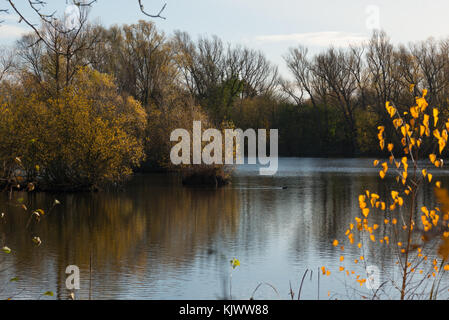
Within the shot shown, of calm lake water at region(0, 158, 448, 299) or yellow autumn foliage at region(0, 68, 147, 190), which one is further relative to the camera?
yellow autumn foliage at region(0, 68, 147, 190)

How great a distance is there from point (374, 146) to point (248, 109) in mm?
12765

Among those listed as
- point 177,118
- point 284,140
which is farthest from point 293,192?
point 284,140

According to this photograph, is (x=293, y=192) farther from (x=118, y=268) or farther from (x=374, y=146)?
(x=374, y=146)

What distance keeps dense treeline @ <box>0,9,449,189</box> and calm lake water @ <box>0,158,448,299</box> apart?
226 centimetres

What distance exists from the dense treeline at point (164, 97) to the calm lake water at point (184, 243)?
7.40ft

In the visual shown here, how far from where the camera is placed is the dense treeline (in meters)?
26.7

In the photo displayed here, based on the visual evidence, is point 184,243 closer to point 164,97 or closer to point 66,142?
point 66,142

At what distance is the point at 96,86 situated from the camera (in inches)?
1444

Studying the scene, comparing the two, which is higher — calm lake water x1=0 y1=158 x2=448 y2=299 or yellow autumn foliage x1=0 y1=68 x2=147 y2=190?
yellow autumn foliage x1=0 y1=68 x2=147 y2=190

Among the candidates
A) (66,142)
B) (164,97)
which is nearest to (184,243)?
(66,142)

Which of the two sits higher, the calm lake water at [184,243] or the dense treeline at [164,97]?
the dense treeline at [164,97]

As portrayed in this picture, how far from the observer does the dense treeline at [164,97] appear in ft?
87.6

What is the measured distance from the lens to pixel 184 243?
1572 cm

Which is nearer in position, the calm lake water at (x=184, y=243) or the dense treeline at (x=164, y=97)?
the calm lake water at (x=184, y=243)
